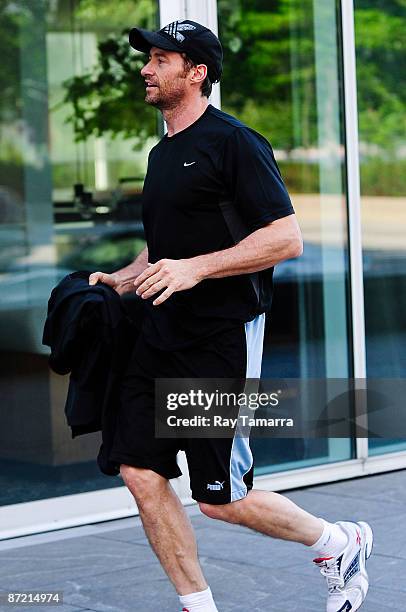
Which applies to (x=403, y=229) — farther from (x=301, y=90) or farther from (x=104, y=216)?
(x=104, y=216)

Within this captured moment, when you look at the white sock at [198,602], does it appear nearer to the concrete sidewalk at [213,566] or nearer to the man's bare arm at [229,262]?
the concrete sidewalk at [213,566]

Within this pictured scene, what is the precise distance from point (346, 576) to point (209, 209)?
1325 millimetres

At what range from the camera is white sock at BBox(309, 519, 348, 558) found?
13.4 feet

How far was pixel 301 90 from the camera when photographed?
676 centimetres

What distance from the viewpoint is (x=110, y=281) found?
4145 millimetres

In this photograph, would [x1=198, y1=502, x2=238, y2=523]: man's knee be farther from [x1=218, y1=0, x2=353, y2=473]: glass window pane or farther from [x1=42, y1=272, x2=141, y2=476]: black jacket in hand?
[x1=218, y1=0, x2=353, y2=473]: glass window pane

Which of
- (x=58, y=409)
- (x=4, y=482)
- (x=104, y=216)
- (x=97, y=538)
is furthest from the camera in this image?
(x=104, y=216)

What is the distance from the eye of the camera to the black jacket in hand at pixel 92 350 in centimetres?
395

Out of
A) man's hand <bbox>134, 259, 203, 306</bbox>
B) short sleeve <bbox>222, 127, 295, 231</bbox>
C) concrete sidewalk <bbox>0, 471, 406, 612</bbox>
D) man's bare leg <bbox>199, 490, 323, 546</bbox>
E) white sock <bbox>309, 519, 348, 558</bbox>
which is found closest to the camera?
man's hand <bbox>134, 259, 203, 306</bbox>

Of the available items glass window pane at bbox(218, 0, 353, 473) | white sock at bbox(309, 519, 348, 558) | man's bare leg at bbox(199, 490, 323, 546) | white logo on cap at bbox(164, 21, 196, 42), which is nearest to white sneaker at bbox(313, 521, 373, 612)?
white sock at bbox(309, 519, 348, 558)

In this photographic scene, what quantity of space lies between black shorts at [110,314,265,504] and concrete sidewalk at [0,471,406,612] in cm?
72

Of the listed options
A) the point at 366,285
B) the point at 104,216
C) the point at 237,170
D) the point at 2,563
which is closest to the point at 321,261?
the point at 366,285

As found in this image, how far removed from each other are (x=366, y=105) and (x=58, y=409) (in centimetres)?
238

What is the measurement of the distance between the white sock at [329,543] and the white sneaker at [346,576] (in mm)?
17
